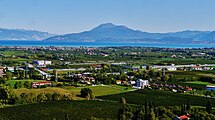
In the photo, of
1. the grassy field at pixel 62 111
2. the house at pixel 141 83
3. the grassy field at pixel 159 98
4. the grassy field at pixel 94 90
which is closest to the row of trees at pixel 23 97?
the grassy field at pixel 62 111

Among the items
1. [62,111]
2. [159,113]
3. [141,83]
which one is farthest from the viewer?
[141,83]

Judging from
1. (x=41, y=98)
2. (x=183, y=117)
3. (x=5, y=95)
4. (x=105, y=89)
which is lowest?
(x=105, y=89)

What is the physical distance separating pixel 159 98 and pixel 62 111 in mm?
10556

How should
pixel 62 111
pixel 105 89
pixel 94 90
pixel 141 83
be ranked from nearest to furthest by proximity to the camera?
pixel 62 111
pixel 94 90
pixel 105 89
pixel 141 83

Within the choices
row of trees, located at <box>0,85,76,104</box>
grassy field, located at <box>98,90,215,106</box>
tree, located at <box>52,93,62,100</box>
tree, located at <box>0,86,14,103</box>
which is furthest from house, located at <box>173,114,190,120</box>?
tree, located at <box>0,86,14,103</box>

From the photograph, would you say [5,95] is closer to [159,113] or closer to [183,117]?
[159,113]

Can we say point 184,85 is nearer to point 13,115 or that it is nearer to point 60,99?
point 60,99

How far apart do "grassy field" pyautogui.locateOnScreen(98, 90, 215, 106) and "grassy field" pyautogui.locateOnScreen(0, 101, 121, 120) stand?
3456 mm

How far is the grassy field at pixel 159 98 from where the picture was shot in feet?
106

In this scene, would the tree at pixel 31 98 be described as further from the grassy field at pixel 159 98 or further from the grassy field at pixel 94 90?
the grassy field at pixel 159 98

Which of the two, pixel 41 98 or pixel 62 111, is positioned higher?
pixel 41 98

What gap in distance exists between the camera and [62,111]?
91.5 ft

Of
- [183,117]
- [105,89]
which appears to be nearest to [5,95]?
[105,89]

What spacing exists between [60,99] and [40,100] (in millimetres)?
1874
